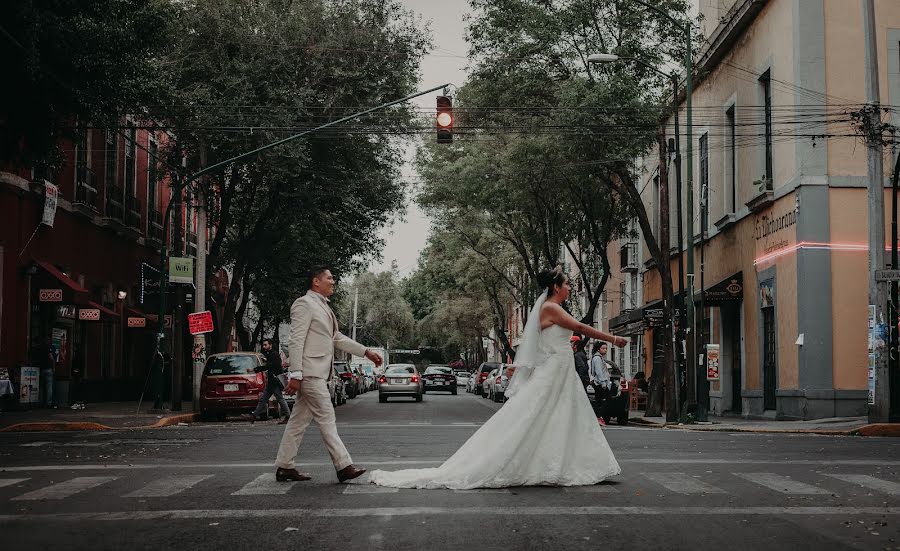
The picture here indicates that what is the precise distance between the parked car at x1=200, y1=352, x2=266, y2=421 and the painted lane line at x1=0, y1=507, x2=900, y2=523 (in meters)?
16.9

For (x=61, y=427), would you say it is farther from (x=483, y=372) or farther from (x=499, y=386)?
(x=483, y=372)

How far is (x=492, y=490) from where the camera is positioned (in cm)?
969

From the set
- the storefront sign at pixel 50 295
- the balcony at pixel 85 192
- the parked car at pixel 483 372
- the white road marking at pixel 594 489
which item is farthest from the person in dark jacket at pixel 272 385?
the parked car at pixel 483 372

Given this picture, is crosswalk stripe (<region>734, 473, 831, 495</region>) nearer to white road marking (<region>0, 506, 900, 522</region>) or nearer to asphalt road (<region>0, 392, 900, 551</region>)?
asphalt road (<region>0, 392, 900, 551</region>)

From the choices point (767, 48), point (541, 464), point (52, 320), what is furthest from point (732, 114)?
point (541, 464)

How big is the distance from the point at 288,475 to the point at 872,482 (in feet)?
18.0

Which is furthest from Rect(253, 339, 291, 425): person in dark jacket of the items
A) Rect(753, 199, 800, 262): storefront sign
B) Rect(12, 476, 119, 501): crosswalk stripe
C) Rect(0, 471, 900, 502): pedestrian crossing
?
Rect(12, 476, 119, 501): crosswalk stripe

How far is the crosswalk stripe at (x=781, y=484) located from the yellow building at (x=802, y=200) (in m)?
14.2

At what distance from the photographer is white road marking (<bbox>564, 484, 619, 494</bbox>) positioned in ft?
31.5

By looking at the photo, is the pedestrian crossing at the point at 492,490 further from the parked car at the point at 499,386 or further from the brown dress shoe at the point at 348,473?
the parked car at the point at 499,386

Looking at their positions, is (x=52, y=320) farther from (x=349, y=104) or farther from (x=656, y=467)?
(x=656, y=467)

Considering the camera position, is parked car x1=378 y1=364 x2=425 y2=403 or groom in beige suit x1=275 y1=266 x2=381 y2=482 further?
parked car x1=378 y1=364 x2=425 y2=403

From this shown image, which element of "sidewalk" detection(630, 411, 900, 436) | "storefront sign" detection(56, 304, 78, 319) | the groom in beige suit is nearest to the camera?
the groom in beige suit

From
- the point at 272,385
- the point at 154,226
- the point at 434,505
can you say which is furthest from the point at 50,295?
the point at 434,505
